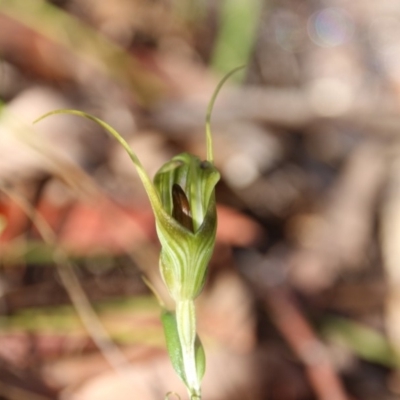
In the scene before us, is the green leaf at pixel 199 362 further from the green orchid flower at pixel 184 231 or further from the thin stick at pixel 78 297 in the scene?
the thin stick at pixel 78 297

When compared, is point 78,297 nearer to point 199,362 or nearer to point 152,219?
point 152,219

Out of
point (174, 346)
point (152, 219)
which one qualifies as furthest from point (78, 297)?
point (174, 346)

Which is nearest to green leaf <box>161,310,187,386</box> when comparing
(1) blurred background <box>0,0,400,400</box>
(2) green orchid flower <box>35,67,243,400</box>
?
(2) green orchid flower <box>35,67,243,400</box>

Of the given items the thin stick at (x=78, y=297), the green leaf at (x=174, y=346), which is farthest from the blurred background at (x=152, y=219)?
the green leaf at (x=174, y=346)

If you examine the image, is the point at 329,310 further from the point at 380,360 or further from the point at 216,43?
the point at 216,43

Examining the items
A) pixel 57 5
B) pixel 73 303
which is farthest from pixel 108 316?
pixel 57 5

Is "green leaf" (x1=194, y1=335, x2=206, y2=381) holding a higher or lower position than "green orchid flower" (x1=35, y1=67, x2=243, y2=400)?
lower

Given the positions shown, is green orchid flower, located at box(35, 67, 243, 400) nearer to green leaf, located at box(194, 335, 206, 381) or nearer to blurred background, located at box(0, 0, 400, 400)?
green leaf, located at box(194, 335, 206, 381)

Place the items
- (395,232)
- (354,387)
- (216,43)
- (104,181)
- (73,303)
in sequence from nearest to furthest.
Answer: (73,303)
(354,387)
(104,181)
(395,232)
(216,43)
